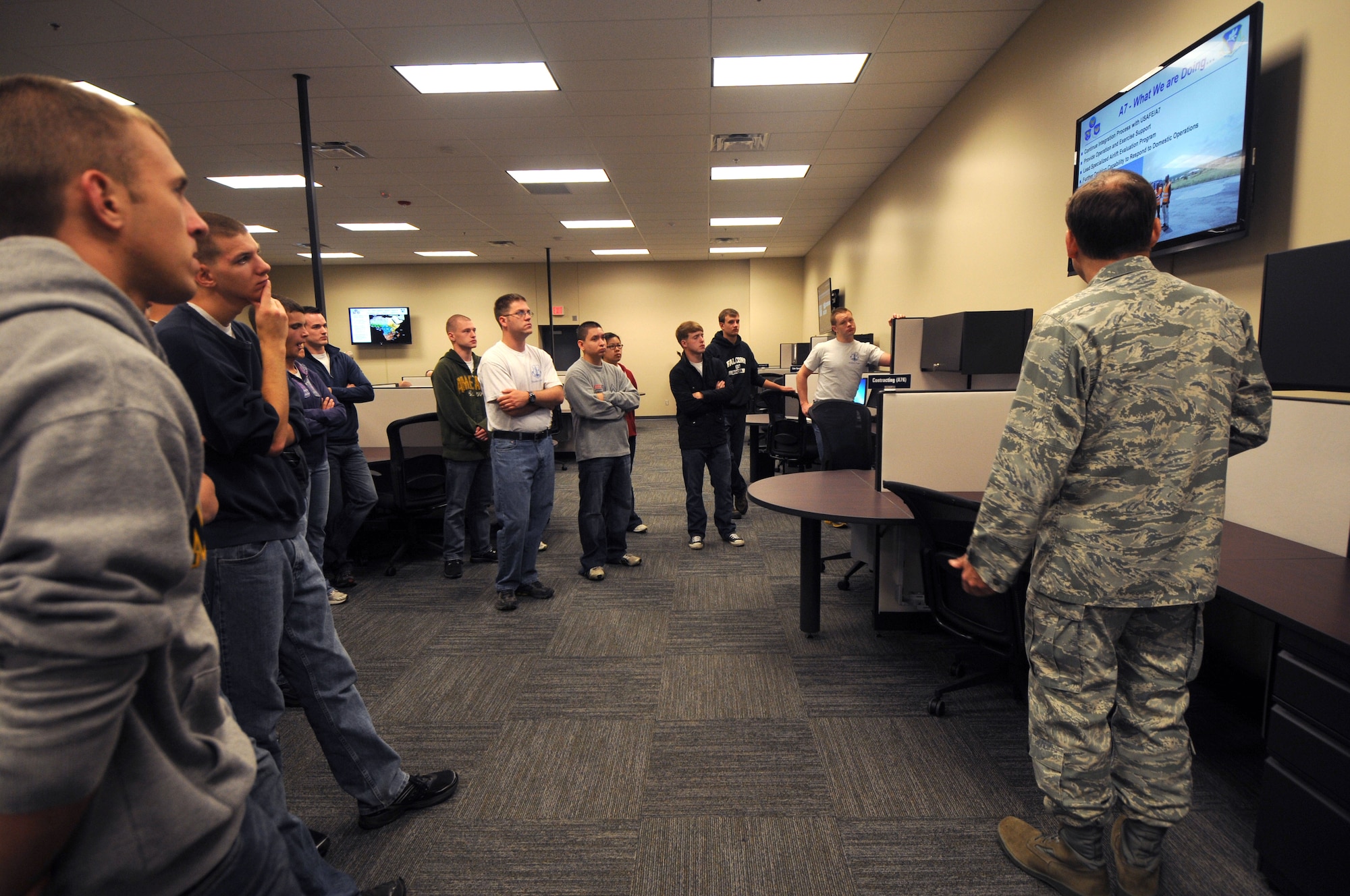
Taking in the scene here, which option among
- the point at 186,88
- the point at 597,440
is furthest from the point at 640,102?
the point at 186,88

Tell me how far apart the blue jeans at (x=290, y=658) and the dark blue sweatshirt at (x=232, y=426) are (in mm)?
42

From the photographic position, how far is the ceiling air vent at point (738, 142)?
4.72m

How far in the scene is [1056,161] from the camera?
10.1 feet

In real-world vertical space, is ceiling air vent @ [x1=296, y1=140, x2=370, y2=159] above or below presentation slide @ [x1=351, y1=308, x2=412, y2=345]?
above

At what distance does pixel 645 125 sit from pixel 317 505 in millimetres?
3383

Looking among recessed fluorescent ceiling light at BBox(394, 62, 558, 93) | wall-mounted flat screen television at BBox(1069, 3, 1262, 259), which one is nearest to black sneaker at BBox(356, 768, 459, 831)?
wall-mounted flat screen television at BBox(1069, 3, 1262, 259)

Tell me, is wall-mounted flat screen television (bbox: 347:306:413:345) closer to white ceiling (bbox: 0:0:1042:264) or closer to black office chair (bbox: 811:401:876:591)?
white ceiling (bbox: 0:0:1042:264)

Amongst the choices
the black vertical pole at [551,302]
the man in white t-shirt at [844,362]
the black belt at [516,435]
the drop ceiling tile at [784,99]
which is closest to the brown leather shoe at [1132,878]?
the black belt at [516,435]

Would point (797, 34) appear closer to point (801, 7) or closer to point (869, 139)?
point (801, 7)

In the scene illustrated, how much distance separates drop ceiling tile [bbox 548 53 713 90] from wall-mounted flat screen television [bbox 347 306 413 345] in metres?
7.77

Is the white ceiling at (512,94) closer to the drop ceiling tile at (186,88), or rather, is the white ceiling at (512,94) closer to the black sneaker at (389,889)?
the drop ceiling tile at (186,88)

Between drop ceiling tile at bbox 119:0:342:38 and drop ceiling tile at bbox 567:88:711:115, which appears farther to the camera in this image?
drop ceiling tile at bbox 567:88:711:115

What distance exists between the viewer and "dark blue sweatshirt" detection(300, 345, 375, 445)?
293cm

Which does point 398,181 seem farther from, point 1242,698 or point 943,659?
point 1242,698
